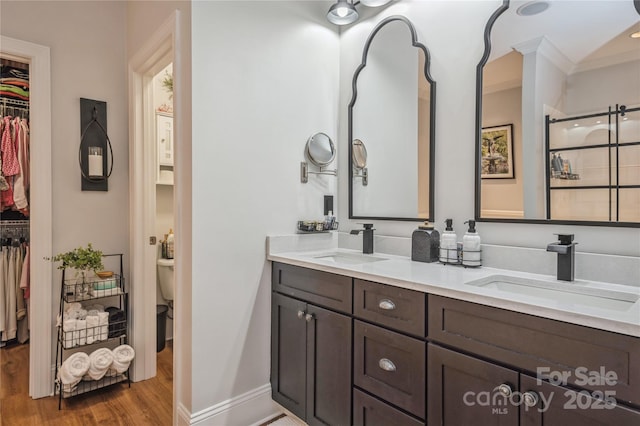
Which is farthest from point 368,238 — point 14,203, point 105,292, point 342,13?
point 14,203

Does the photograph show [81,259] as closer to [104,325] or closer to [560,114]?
[104,325]

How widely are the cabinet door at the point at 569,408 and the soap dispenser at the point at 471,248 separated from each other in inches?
→ 25.9

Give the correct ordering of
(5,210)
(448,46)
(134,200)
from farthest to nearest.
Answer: (5,210), (134,200), (448,46)

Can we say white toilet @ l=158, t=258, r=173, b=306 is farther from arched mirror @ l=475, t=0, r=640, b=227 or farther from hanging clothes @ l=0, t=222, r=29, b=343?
arched mirror @ l=475, t=0, r=640, b=227

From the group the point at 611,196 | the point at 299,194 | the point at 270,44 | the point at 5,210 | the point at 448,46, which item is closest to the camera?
the point at 611,196

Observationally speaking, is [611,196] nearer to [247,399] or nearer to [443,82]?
[443,82]

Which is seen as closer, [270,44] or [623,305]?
[623,305]

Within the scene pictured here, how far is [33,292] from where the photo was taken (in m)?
2.24

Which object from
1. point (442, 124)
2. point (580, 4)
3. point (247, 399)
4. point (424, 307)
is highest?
point (580, 4)

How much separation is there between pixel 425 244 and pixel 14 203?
10.1 feet

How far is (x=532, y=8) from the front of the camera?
5.26ft

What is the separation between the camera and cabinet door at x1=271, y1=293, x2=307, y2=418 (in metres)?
1.83

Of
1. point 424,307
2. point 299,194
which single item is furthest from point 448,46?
point 424,307

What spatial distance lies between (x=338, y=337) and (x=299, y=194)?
91 centimetres
